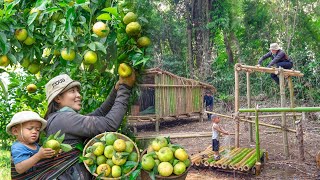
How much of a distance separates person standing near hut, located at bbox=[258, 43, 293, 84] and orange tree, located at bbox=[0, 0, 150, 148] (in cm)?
44

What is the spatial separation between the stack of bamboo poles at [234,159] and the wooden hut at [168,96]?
151 millimetres

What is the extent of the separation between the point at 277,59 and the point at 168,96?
411 millimetres

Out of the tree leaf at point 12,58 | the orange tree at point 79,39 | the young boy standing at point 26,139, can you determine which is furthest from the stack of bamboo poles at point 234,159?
the tree leaf at point 12,58

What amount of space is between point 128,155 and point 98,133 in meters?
0.19

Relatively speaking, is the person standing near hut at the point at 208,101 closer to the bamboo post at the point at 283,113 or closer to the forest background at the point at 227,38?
the forest background at the point at 227,38

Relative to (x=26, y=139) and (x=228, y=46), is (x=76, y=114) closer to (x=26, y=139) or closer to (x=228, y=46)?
(x=26, y=139)

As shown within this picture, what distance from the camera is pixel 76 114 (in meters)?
1.78

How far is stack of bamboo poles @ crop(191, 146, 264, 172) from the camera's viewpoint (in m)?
1.30

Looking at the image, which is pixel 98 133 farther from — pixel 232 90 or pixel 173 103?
pixel 232 90

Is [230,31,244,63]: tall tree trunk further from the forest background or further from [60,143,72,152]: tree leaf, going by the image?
[60,143,72,152]: tree leaf

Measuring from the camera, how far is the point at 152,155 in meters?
1.51

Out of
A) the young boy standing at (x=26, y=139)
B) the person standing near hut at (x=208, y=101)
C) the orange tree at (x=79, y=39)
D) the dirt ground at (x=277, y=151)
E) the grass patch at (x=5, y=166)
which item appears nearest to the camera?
the dirt ground at (x=277, y=151)

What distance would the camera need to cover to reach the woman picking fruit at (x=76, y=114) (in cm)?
167

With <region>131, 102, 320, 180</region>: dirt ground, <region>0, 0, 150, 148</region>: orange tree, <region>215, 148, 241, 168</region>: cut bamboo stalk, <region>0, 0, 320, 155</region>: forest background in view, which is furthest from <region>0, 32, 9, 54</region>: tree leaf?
<region>215, 148, 241, 168</region>: cut bamboo stalk
